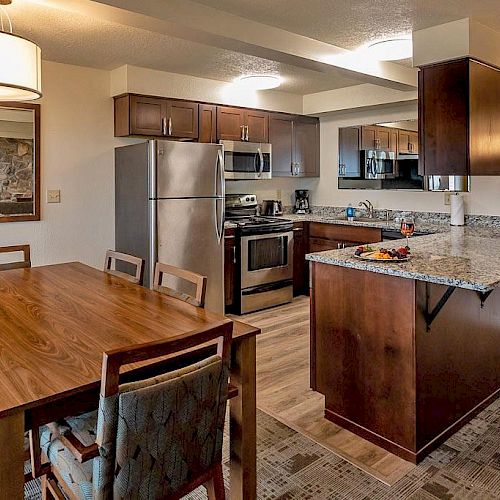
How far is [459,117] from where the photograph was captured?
304 centimetres

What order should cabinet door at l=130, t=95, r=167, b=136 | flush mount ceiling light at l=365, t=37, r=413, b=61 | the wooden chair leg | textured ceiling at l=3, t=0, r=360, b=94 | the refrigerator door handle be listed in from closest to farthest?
the wooden chair leg → textured ceiling at l=3, t=0, r=360, b=94 → flush mount ceiling light at l=365, t=37, r=413, b=61 → cabinet door at l=130, t=95, r=167, b=136 → the refrigerator door handle

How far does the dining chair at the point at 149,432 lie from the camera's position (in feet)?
4.11

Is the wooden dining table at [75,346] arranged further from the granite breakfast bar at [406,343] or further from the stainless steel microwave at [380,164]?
the stainless steel microwave at [380,164]

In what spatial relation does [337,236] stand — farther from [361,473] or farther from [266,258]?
[361,473]

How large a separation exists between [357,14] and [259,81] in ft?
6.34

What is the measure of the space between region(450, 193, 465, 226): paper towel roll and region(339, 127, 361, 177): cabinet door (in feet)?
4.10

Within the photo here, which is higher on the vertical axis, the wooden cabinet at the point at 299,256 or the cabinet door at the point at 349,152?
the cabinet door at the point at 349,152

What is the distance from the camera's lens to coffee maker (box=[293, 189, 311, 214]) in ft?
19.6

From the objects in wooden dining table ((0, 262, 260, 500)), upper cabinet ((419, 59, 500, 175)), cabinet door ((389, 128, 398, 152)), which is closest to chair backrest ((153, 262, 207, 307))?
wooden dining table ((0, 262, 260, 500))

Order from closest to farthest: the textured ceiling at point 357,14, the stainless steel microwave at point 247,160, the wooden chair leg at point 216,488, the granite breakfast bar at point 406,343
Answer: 1. the wooden chair leg at point 216,488
2. the granite breakfast bar at point 406,343
3. the textured ceiling at point 357,14
4. the stainless steel microwave at point 247,160

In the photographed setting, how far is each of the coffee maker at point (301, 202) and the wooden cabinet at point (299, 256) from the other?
585 millimetres

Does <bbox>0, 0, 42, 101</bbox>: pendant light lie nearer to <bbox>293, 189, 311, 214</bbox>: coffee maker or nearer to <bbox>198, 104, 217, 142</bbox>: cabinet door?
<bbox>198, 104, 217, 142</bbox>: cabinet door

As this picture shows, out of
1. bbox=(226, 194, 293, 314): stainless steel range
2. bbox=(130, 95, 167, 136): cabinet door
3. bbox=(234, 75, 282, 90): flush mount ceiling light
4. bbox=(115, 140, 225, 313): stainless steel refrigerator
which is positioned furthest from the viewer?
bbox=(226, 194, 293, 314): stainless steel range

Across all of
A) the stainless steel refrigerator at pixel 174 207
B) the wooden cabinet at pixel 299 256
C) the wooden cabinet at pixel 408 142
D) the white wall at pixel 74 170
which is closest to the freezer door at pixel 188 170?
the stainless steel refrigerator at pixel 174 207
